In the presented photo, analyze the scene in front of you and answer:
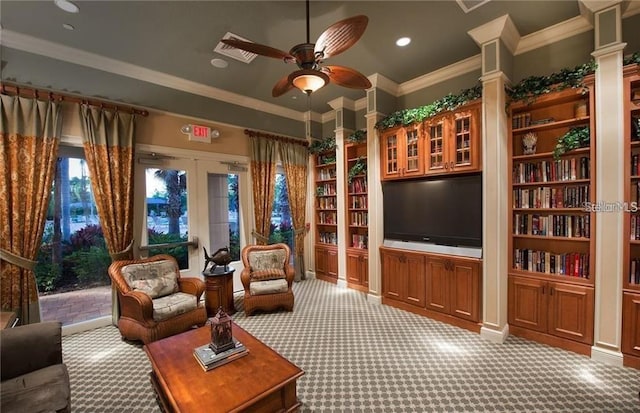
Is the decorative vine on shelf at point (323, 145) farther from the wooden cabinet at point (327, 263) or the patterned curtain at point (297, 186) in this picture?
the wooden cabinet at point (327, 263)

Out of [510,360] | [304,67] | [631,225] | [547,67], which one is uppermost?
[547,67]

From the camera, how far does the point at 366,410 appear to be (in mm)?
1996

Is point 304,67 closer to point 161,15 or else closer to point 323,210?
point 161,15

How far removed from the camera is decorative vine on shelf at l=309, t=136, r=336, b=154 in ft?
16.5

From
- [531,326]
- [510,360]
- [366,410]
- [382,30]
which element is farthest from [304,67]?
[531,326]

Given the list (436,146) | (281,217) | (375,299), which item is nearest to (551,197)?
(436,146)

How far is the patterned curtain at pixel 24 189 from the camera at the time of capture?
8.92 feet

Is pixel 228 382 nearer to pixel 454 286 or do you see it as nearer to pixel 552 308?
pixel 454 286

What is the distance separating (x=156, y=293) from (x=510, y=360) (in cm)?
371

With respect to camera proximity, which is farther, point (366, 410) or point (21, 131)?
point (21, 131)

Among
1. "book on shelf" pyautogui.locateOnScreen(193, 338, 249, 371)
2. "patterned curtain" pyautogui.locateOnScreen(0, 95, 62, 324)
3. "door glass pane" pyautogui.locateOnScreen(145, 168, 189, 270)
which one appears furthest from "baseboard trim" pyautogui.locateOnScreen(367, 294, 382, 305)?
"patterned curtain" pyautogui.locateOnScreen(0, 95, 62, 324)

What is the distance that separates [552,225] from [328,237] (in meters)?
3.38

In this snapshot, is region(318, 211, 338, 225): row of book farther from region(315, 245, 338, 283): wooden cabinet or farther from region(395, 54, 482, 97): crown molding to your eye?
region(395, 54, 482, 97): crown molding

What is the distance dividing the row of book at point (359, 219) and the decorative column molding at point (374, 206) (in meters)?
0.45
